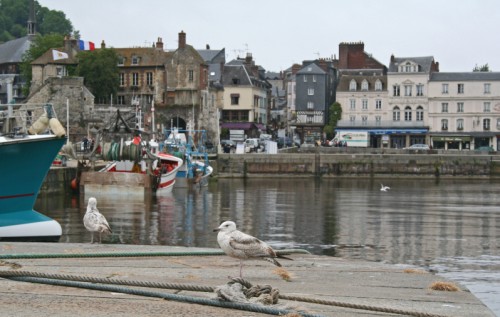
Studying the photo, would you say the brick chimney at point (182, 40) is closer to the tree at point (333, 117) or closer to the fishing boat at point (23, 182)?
the tree at point (333, 117)

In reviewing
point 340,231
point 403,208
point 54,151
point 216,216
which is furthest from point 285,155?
point 54,151

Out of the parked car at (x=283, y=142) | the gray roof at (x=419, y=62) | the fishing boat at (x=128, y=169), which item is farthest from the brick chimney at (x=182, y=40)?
the fishing boat at (x=128, y=169)

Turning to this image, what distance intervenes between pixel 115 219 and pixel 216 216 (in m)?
4.85

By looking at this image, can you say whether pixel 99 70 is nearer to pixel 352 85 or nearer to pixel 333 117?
pixel 333 117

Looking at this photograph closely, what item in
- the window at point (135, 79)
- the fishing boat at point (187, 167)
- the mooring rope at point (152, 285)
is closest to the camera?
the mooring rope at point (152, 285)

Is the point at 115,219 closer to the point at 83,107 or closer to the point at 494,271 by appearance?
the point at 494,271

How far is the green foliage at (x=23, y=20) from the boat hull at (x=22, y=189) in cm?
15691

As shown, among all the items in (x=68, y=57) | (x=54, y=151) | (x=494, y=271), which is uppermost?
(x=68, y=57)

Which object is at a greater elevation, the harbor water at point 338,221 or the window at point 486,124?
the window at point 486,124

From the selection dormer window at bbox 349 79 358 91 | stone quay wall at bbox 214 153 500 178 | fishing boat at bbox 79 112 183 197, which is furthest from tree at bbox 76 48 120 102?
fishing boat at bbox 79 112 183 197

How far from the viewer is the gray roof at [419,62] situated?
338 feet

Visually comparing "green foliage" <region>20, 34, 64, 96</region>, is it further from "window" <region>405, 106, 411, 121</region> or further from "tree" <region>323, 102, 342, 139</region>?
"window" <region>405, 106, 411, 121</region>

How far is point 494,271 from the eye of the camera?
824 inches

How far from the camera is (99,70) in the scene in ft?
289
